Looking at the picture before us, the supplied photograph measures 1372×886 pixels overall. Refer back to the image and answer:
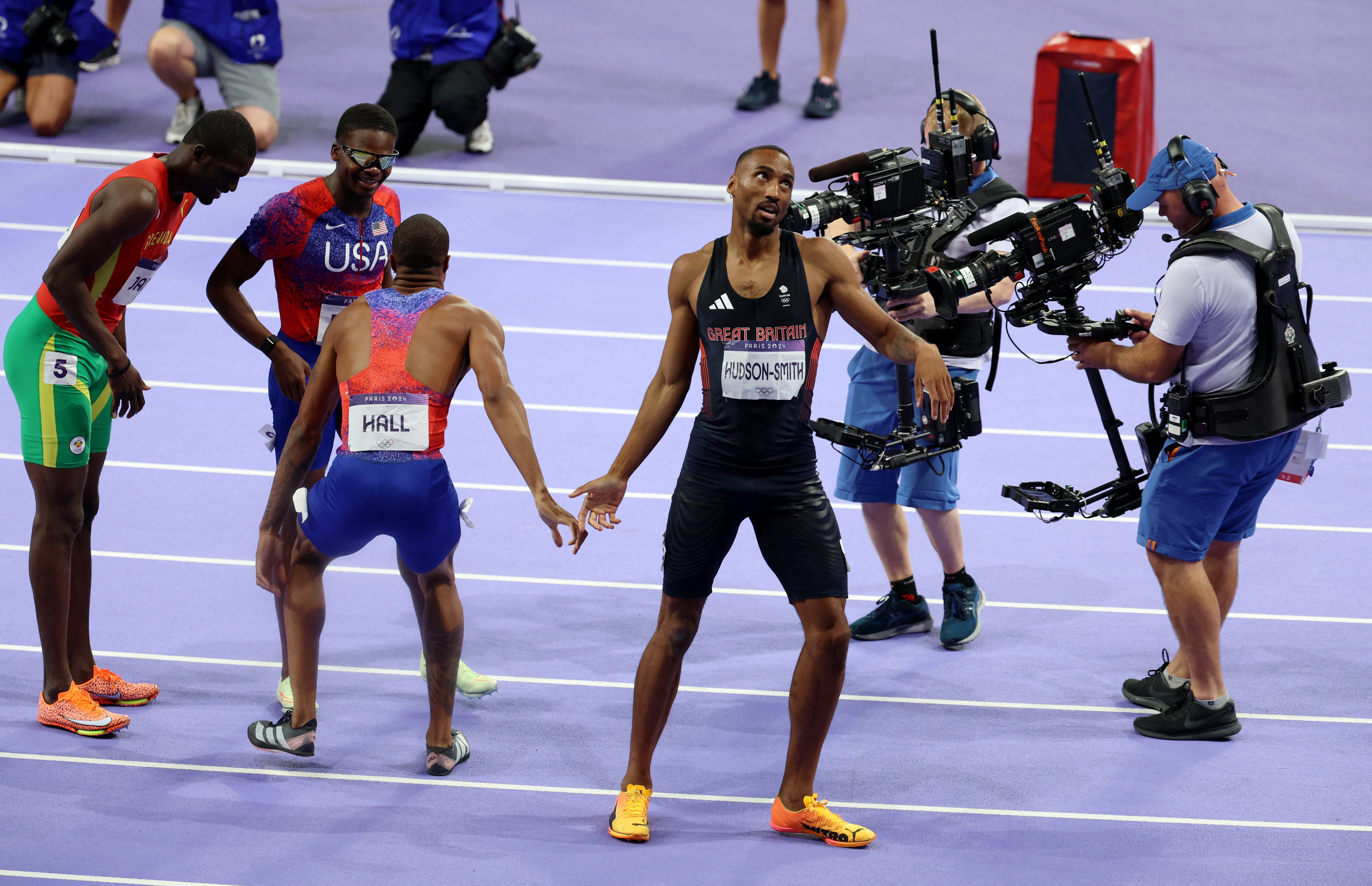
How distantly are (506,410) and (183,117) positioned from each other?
8.03 m

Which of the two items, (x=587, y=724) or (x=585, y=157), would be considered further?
(x=585, y=157)

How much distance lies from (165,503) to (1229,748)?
184 inches

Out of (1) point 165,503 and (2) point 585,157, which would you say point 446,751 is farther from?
(2) point 585,157

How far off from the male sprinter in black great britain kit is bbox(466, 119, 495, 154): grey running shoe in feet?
24.7

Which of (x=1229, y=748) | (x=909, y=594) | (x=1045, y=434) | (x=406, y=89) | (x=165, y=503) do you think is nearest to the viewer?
(x=1229, y=748)

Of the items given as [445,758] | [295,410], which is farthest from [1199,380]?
[295,410]

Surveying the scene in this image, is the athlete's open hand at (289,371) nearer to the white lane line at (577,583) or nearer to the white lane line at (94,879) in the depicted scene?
the white lane line at (577,583)

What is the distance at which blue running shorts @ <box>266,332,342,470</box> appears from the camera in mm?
5016

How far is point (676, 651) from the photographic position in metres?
4.37

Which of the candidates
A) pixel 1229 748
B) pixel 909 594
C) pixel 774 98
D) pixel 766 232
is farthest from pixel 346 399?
pixel 774 98

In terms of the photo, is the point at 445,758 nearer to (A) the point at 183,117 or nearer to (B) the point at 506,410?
(B) the point at 506,410

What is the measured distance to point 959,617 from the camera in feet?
19.0

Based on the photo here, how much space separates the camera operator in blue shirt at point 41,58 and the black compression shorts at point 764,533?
8971 mm

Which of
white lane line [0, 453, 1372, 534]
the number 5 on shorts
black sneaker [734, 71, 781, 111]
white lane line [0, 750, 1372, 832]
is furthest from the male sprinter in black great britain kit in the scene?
black sneaker [734, 71, 781, 111]
